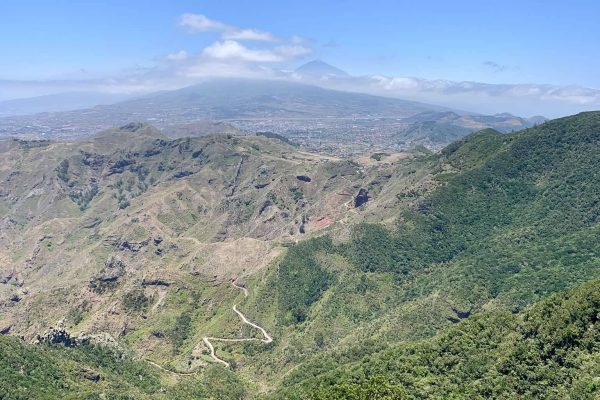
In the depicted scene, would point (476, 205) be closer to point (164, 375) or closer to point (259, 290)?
point (259, 290)

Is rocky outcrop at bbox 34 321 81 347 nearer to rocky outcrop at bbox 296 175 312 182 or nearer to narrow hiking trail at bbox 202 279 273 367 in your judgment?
narrow hiking trail at bbox 202 279 273 367

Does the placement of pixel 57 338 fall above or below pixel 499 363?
below

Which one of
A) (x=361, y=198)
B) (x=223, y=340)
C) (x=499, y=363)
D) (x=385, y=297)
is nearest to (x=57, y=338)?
(x=223, y=340)

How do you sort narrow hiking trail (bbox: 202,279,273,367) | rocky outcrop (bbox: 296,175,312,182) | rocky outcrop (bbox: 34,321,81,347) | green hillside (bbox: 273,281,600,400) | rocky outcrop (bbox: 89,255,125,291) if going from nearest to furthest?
green hillside (bbox: 273,281,600,400), rocky outcrop (bbox: 34,321,81,347), narrow hiking trail (bbox: 202,279,273,367), rocky outcrop (bbox: 89,255,125,291), rocky outcrop (bbox: 296,175,312,182)

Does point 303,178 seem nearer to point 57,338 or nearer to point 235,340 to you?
point 235,340

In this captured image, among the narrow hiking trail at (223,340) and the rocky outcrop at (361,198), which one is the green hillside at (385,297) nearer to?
the narrow hiking trail at (223,340)

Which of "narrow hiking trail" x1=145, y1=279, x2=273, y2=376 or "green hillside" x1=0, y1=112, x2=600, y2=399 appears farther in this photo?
"narrow hiking trail" x1=145, y1=279, x2=273, y2=376

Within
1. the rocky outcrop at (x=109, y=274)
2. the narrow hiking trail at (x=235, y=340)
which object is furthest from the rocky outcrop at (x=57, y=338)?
the rocky outcrop at (x=109, y=274)

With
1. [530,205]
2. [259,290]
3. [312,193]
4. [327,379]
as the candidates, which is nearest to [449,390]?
[327,379]

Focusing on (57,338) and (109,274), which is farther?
(109,274)


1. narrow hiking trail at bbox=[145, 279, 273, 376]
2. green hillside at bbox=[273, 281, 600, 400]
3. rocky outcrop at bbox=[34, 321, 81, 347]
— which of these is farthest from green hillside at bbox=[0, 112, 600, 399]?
rocky outcrop at bbox=[34, 321, 81, 347]

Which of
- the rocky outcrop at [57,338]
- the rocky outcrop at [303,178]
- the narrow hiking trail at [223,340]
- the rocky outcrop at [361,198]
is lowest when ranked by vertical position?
the narrow hiking trail at [223,340]

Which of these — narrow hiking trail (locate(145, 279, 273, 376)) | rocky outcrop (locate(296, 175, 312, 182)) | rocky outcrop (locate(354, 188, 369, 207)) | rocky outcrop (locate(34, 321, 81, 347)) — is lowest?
narrow hiking trail (locate(145, 279, 273, 376))
